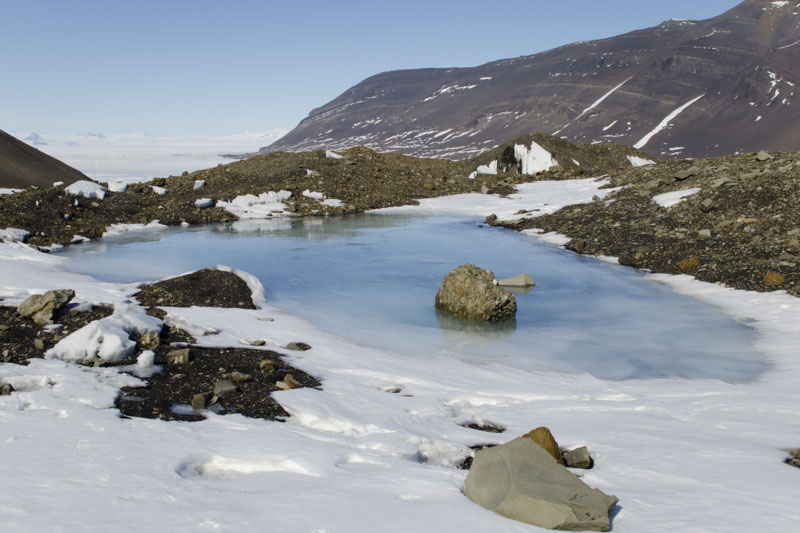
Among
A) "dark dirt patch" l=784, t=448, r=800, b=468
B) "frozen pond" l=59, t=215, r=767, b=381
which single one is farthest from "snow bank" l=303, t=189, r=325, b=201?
"dark dirt patch" l=784, t=448, r=800, b=468

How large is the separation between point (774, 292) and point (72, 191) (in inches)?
714

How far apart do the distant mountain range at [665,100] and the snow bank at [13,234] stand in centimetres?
10513

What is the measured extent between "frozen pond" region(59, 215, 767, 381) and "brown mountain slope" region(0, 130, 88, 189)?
27.4ft

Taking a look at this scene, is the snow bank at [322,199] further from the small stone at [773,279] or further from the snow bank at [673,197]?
the small stone at [773,279]

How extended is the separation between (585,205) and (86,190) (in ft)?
50.7

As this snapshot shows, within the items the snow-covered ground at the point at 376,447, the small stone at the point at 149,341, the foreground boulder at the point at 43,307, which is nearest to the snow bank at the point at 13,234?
the snow-covered ground at the point at 376,447

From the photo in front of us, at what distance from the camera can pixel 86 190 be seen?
17.8m

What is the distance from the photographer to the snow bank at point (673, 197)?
14352mm

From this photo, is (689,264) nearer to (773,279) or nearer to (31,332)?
(773,279)

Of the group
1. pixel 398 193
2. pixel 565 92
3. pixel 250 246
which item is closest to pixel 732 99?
pixel 565 92

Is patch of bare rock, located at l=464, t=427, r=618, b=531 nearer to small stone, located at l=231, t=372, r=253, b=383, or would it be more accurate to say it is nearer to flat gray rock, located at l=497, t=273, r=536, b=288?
small stone, located at l=231, t=372, r=253, b=383

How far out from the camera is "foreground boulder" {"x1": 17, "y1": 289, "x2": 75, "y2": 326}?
5.96 meters

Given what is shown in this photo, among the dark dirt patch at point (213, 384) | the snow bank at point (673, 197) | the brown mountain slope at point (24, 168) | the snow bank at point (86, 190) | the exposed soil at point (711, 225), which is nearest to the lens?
the dark dirt patch at point (213, 384)

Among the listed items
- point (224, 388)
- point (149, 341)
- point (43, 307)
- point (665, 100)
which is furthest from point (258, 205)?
point (665, 100)
